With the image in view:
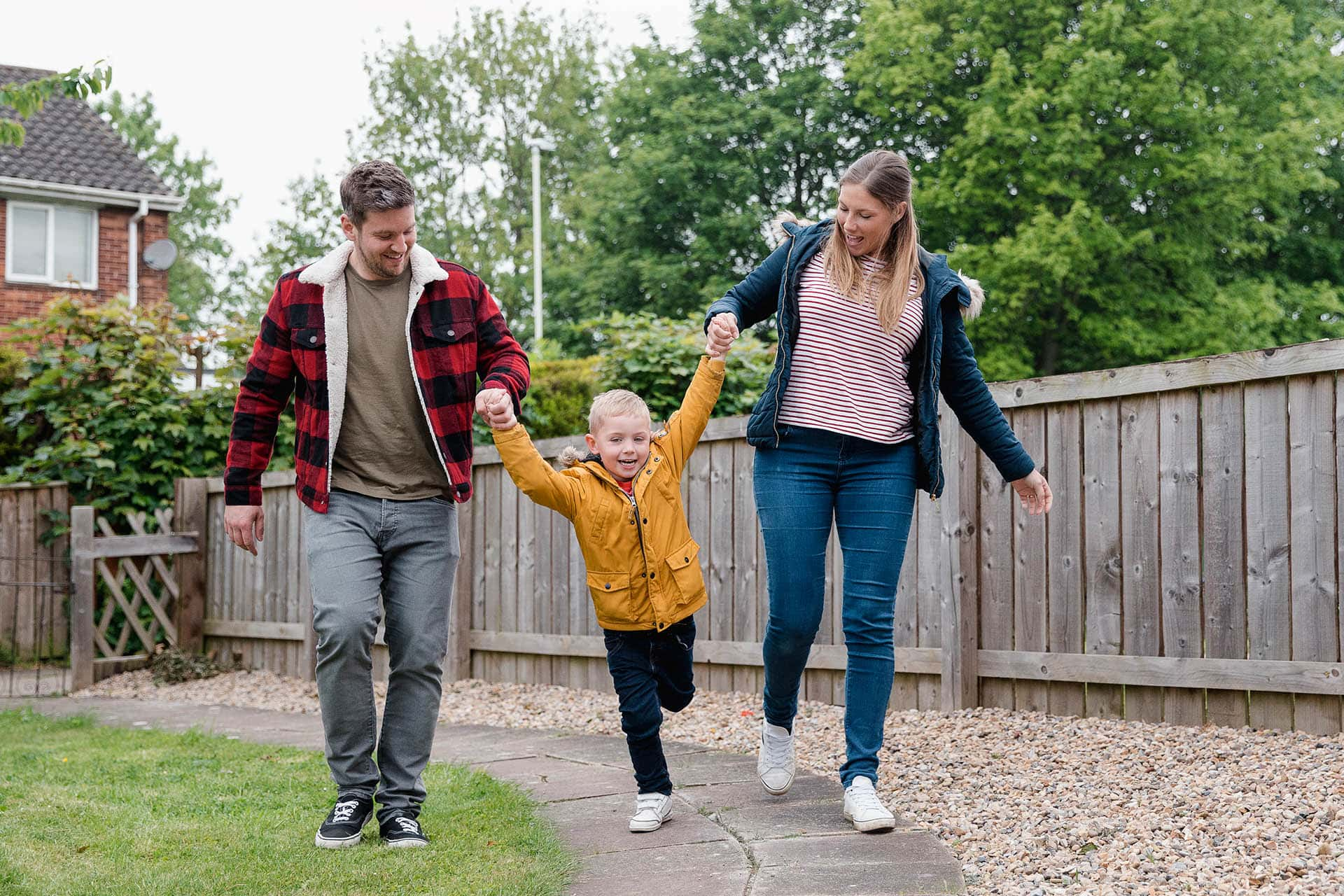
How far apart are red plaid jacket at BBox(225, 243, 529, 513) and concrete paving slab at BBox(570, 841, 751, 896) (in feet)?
3.37

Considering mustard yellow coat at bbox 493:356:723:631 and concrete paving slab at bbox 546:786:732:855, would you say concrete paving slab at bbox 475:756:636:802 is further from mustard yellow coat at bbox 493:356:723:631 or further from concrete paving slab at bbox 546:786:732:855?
mustard yellow coat at bbox 493:356:723:631

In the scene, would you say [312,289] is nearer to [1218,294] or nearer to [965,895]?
[965,895]

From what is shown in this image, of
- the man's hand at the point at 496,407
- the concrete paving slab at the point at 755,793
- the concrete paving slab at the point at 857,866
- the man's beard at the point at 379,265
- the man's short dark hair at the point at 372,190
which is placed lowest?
the concrete paving slab at the point at 755,793

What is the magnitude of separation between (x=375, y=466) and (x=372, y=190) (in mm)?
723

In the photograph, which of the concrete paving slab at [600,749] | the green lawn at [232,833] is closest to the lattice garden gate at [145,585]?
the green lawn at [232,833]

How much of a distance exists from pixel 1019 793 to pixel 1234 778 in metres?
0.63

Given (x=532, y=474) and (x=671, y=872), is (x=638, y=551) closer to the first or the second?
(x=532, y=474)

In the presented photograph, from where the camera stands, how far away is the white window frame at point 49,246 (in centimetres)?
1947

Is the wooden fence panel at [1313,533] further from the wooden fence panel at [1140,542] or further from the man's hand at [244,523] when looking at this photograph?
the man's hand at [244,523]

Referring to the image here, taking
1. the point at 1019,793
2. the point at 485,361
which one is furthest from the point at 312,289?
the point at 1019,793

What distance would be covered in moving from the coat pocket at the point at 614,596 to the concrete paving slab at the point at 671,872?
0.61 meters

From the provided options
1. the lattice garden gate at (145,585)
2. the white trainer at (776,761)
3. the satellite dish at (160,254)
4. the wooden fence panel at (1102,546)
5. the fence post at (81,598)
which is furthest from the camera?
the satellite dish at (160,254)

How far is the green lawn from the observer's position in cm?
300

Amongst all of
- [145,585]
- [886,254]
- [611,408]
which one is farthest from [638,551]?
[145,585]
